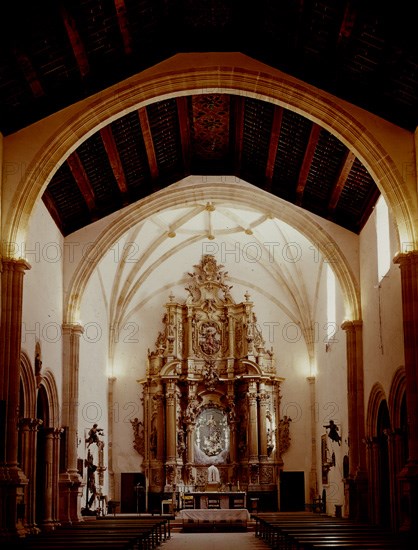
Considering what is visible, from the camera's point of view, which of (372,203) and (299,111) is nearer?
(299,111)

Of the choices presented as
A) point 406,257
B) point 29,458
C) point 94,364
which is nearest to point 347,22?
point 406,257

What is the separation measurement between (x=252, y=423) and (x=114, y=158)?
12129 millimetres

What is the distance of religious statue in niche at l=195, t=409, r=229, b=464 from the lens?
1135 inches

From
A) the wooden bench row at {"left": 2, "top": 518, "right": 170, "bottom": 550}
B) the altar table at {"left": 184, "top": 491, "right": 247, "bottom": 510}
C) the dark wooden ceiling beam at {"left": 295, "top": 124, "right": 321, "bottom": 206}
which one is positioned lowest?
the altar table at {"left": 184, "top": 491, "right": 247, "bottom": 510}

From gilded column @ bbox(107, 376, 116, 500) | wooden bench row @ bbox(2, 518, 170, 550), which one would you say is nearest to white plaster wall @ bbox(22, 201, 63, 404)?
wooden bench row @ bbox(2, 518, 170, 550)

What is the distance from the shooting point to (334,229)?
22062 mm

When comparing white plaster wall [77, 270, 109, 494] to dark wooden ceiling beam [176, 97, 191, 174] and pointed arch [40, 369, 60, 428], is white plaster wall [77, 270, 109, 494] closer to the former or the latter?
pointed arch [40, 369, 60, 428]

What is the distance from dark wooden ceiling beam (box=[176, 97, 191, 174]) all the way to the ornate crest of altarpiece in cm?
804

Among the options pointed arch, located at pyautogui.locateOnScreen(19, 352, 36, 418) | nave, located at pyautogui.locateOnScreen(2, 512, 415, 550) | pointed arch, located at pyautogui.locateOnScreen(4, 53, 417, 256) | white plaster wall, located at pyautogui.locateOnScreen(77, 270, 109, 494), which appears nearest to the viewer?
nave, located at pyautogui.locateOnScreen(2, 512, 415, 550)

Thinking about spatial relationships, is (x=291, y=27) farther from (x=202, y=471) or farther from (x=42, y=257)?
(x=202, y=471)

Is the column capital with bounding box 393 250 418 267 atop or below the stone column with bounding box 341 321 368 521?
atop

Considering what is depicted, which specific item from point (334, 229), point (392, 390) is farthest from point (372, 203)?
point (392, 390)

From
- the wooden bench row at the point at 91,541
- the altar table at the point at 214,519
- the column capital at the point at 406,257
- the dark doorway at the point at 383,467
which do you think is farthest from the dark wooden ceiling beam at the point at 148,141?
the altar table at the point at 214,519

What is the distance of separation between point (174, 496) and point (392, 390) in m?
11.9
